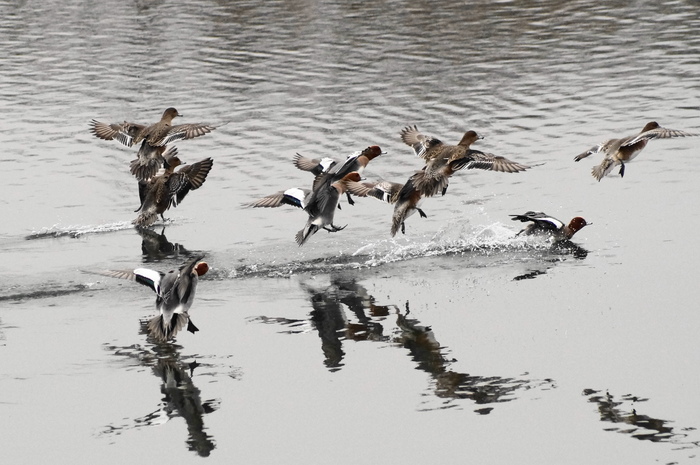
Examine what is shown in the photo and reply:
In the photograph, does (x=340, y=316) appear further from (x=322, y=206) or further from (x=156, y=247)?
(x=156, y=247)

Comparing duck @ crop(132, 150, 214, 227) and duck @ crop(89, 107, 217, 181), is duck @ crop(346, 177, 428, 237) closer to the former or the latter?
duck @ crop(132, 150, 214, 227)

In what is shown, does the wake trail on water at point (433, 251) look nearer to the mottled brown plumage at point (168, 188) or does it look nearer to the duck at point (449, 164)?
the duck at point (449, 164)

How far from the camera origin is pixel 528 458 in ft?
32.3

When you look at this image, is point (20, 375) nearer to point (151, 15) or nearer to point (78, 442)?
point (78, 442)

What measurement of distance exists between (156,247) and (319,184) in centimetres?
245

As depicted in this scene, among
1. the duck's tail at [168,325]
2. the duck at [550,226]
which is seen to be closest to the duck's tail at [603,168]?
the duck at [550,226]

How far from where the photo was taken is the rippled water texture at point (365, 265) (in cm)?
1060

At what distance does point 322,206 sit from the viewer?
15648 mm

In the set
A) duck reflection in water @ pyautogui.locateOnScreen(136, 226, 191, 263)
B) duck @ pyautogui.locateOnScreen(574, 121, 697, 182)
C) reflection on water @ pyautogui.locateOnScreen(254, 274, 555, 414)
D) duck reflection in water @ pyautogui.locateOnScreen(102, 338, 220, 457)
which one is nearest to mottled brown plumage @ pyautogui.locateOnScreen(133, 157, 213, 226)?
duck reflection in water @ pyautogui.locateOnScreen(136, 226, 191, 263)

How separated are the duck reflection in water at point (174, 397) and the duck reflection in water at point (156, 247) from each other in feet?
11.5

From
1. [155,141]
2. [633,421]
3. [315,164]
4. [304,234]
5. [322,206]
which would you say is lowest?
[633,421]

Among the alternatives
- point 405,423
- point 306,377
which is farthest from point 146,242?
point 405,423

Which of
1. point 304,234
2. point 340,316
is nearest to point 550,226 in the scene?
point 304,234

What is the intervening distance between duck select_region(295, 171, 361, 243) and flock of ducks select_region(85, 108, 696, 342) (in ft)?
0.04
